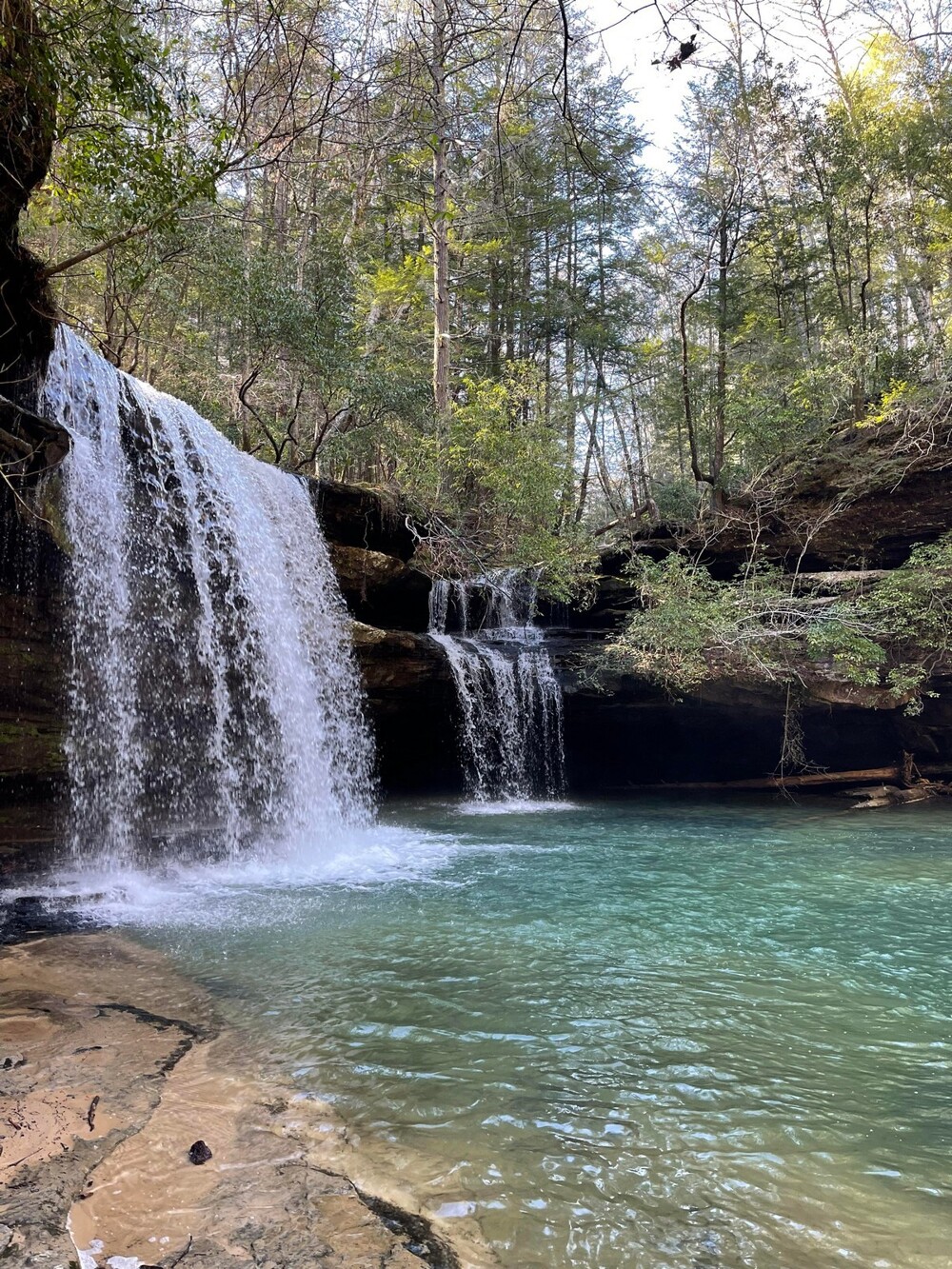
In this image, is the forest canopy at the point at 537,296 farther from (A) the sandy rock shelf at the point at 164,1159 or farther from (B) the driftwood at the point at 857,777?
(A) the sandy rock shelf at the point at 164,1159

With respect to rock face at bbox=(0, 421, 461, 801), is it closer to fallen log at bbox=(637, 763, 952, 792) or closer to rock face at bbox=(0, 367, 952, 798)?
rock face at bbox=(0, 367, 952, 798)

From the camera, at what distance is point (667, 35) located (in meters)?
2.35

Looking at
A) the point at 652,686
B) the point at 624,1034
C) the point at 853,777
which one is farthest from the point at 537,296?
the point at 624,1034

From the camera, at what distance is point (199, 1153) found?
263 centimetres

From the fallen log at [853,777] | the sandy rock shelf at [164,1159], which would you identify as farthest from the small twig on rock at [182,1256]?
the fallen log at [853,777]

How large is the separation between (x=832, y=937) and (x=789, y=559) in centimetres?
1149

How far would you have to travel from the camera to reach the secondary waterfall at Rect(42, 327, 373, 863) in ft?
27.5

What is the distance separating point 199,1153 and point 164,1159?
12 centimetres

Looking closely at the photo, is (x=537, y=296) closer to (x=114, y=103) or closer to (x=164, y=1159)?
(x=114, y=103)

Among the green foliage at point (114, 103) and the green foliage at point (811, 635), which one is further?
the green foliage at point (811, 635)

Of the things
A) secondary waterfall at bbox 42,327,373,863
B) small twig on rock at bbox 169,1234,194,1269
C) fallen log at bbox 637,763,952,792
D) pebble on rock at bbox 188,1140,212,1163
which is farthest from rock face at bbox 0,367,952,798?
small twig on rock at bbox 169,1234,194,1269

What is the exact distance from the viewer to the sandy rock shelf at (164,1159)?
7.02 feet

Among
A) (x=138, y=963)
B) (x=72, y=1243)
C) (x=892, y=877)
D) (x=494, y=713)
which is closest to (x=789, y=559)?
(x=494, y=713)

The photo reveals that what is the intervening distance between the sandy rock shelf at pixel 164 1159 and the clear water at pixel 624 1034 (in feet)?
0.79
